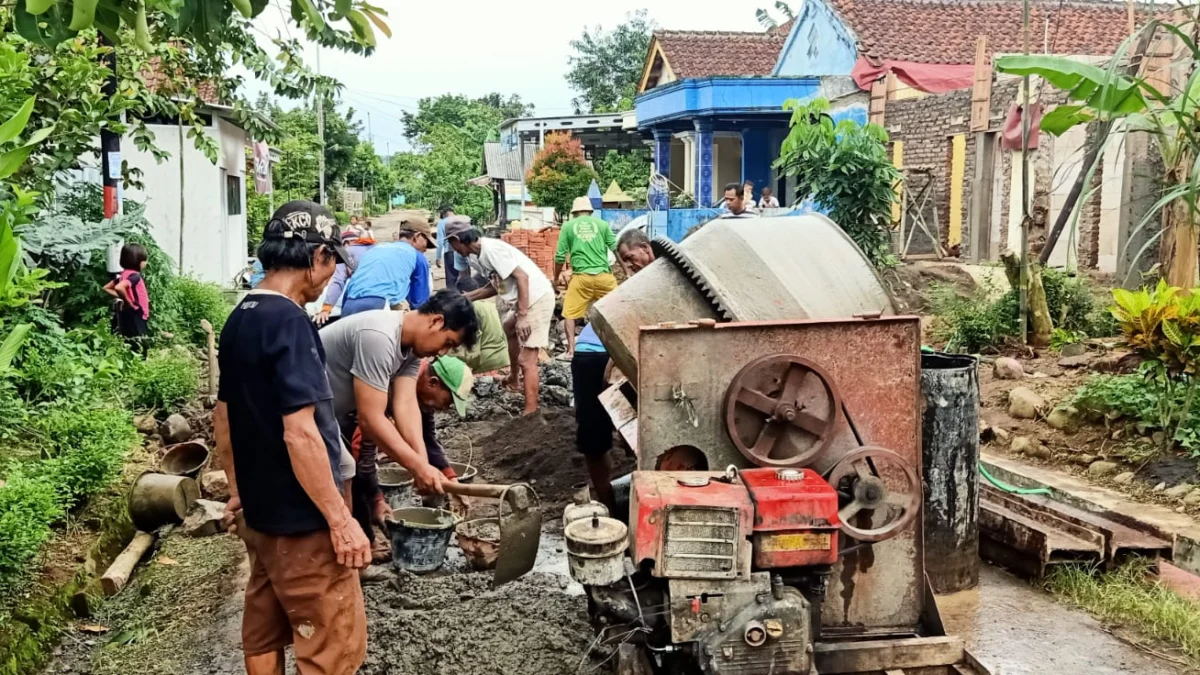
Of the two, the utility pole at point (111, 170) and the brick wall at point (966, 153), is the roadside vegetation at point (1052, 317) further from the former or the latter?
the utility pole at point (111, 170)

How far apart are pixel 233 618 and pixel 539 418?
3576 mm

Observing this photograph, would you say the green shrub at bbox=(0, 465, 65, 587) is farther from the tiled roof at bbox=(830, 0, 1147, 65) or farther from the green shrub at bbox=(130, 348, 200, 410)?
the tiled roof at bbox=(830, 0, 1147, 65)

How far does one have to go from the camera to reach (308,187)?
31922 millimetres

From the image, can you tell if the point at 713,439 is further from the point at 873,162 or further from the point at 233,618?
the point at 873,162

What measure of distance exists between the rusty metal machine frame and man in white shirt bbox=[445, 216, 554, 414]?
4593mm

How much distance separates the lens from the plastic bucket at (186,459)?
6.64m

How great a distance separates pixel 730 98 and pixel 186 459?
754 inches

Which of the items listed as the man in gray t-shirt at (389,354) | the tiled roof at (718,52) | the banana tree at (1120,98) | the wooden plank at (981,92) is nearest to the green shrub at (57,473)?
the man in gray t-shirt at (389,354)

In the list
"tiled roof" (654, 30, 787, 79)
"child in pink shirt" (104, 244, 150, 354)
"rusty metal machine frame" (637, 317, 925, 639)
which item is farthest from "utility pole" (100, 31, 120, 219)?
"tiled roof" (654, 30, 787, 79)

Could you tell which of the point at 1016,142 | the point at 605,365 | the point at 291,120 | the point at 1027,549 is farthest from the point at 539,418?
the point at 291,120

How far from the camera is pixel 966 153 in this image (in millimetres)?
15594

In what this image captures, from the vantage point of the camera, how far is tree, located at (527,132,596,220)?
29062 mm

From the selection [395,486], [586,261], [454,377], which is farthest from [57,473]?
[586,261]

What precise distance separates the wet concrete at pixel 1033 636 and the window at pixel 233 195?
17328 millimetres
